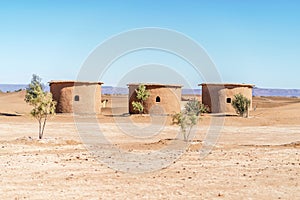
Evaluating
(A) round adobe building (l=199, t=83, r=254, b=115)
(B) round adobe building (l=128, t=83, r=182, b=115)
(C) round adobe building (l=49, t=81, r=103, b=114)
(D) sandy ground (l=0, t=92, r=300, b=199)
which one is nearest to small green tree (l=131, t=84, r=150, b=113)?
(B) round adobe building (l=128, t=83, r=182, b=115)

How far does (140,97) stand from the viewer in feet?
120

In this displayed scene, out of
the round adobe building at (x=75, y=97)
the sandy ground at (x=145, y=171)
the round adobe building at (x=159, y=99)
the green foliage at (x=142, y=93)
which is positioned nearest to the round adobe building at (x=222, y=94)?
the round adobe building at (x=159, y=99)

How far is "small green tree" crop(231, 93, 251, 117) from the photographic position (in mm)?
35688

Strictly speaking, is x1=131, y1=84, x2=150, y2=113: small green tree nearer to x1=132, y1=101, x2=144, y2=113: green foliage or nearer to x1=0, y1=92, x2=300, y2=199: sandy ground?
x1=132, y1=101, x2=144, y2=113: green foliage

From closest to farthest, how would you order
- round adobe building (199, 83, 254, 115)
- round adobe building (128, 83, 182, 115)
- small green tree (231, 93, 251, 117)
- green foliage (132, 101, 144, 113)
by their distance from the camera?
small green tree (231, 93, 251, 117) < green foliage (132, 101, 144, 113) < round adobe building (128, 83, 182, 115) < round adobe building (199, 83, 254, 115)

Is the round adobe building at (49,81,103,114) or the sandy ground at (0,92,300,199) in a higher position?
the round adobe building at (49,81,103,114)

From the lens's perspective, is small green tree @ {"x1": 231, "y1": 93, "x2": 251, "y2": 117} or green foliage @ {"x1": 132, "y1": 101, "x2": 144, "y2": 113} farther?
green foliage @ {"x1": 132, "y1": 101, "x2": 144, "y2": 113}

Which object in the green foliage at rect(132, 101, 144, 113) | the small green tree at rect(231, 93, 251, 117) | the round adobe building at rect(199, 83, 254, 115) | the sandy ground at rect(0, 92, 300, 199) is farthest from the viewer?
the round adobe building at rect(199, 83, 254, 115)

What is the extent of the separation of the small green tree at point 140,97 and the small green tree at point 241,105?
24.4 ft

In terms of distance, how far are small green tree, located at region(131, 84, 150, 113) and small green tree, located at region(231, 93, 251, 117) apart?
7.43m

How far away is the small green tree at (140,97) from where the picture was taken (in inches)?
1429

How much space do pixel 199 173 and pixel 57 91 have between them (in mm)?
27958

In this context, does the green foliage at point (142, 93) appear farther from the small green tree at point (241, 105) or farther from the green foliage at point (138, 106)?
the small green tree at point (241, 105)

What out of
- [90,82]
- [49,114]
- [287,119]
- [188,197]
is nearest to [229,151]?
[188,197]
